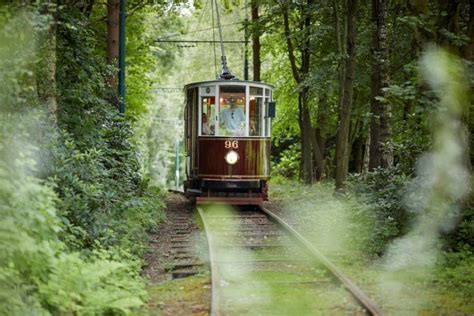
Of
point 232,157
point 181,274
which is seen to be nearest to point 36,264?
point 181,274

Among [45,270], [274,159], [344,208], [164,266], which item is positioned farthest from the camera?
[274,159]

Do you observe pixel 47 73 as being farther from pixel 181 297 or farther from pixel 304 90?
pixel 304 90

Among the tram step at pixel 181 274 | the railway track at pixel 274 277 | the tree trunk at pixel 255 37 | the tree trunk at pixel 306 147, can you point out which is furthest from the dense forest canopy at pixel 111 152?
the tree trunk at pixel 306 147

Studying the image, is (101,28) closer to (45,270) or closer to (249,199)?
(249,199)

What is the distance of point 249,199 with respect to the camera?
16984 mm

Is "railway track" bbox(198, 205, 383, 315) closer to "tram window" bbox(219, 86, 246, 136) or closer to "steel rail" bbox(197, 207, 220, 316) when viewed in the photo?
"steel rail" bbox(197, 207, 220, 316)

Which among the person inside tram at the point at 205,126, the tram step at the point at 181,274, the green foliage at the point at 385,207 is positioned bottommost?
the tram step at the point at 181,274

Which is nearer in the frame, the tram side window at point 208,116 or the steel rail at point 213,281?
the steel rail at point 213,281

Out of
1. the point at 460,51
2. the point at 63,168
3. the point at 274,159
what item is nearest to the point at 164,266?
the point at 63,168

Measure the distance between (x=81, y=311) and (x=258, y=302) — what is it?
201 cm

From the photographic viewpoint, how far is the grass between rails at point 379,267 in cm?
741

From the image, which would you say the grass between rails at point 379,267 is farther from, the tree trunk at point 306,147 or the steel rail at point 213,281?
the tree trunk at point 306,147

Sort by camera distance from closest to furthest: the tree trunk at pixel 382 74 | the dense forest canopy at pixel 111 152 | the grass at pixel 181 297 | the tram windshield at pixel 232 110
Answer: the dense forest canopy at pixel 111 152, the grass at pixel 181 297, the tree trunk at pixel 382 74, the tram windshield at pixel 232 110

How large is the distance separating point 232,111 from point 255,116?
1.81 feet
